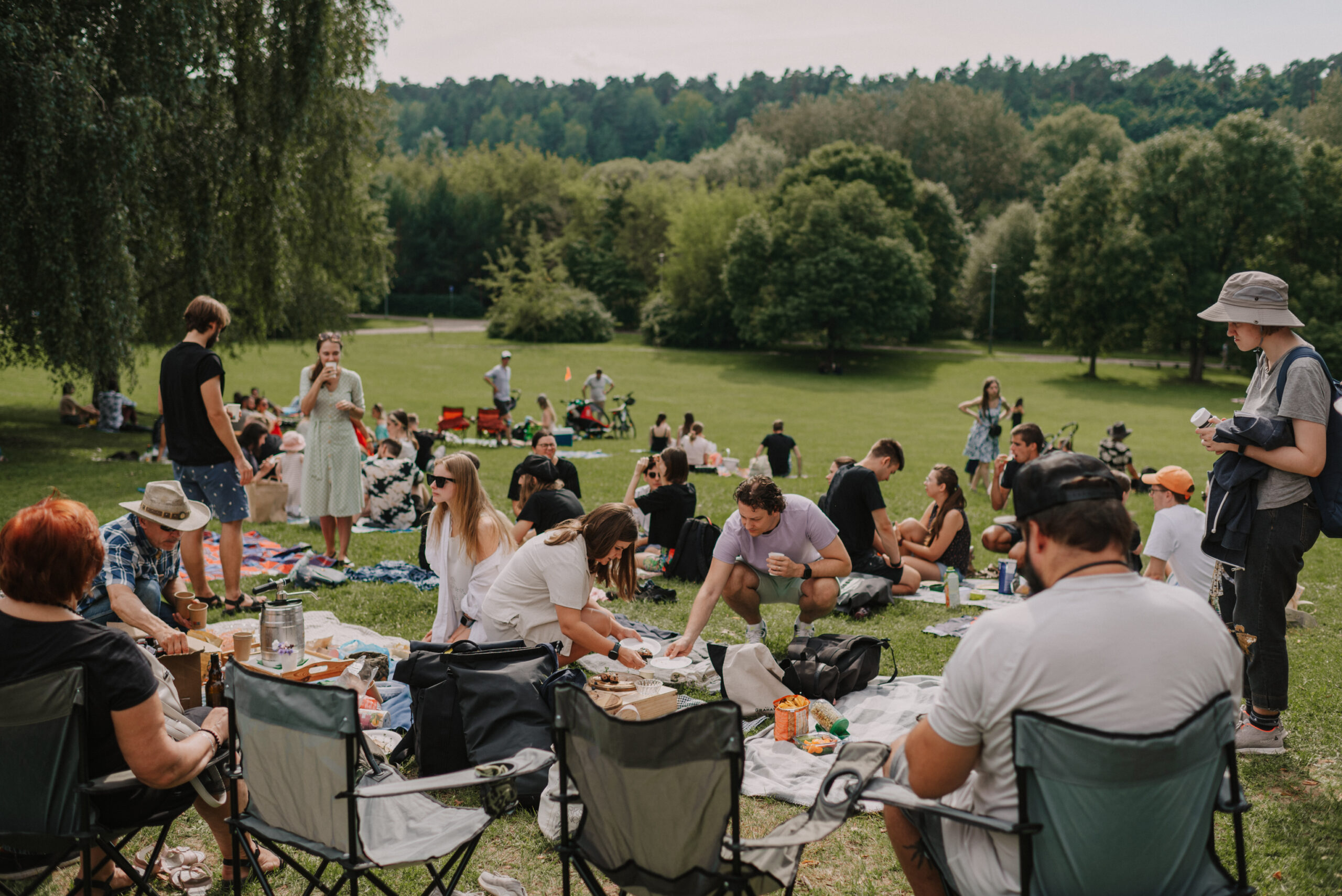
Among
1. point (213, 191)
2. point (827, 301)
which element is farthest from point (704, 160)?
point (213, 191)

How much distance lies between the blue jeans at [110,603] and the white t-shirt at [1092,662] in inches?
159

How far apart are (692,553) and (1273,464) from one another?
4966 mm

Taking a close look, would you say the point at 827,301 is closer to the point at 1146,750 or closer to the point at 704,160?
the point at 704,160

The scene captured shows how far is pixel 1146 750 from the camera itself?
88.1 inches

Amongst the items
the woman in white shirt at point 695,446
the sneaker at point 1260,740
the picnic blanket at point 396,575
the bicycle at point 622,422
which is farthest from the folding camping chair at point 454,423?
the sneaker at point 1260,740

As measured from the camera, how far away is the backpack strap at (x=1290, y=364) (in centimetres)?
423

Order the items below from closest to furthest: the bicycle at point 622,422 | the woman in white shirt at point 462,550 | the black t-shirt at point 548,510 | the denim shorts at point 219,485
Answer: the woman in white shirt at point 462,550
the denim shorts at point 219,485
the black t-shirt at point 548,510
the bicycle at point 622,422

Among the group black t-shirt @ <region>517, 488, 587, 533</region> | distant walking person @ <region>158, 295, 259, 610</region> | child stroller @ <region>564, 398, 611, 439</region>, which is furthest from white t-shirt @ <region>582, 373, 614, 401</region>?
distant walking person @ <region>158, 295, 259, 610</region>

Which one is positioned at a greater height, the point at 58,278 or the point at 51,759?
the point at 58,278

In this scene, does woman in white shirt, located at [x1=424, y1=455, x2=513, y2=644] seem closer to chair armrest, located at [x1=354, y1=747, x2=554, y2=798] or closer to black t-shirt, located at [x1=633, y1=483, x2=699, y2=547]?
black t-shirt, located at [x1=633, y1=483, x2=699, y2=547]

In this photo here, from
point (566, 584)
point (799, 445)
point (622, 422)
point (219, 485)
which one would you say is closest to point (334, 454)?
point (219, 485)

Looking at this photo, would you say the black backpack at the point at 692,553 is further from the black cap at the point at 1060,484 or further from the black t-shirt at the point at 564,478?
the black cap at the point at 1060,484

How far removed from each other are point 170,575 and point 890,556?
516 cm

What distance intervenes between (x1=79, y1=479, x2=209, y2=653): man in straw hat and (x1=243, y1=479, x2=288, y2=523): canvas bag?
5582 mm
